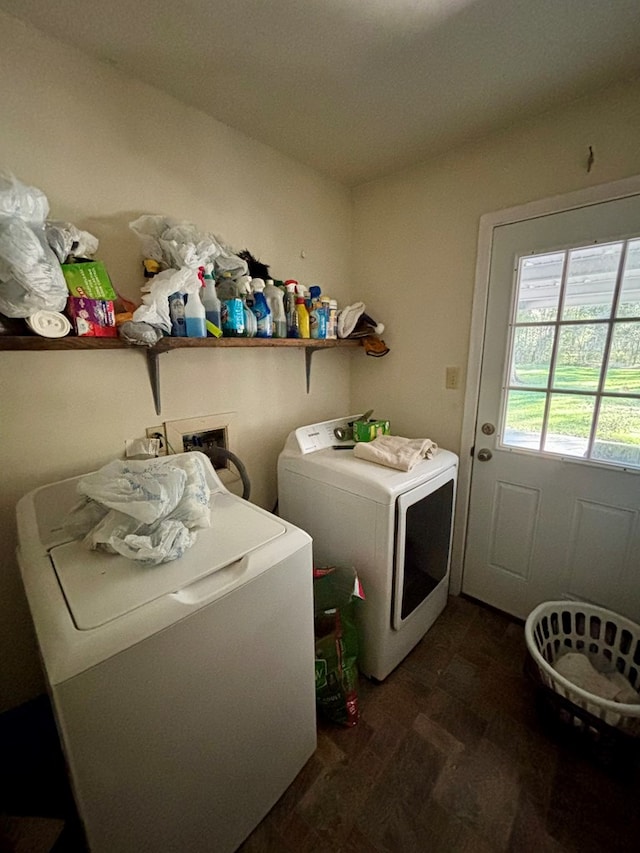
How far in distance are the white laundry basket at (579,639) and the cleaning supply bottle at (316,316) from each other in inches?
60.9

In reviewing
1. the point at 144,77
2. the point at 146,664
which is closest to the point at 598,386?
the point at 146,664

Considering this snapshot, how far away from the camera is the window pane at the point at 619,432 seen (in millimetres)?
1373

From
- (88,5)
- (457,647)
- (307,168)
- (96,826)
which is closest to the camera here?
(96,826)

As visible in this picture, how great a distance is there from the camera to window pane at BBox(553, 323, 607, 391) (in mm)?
1401

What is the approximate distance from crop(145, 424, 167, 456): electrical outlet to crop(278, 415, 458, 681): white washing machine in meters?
0.52

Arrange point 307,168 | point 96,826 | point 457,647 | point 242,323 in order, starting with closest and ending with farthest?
1. point 96,826
2. point 242,323
3. point 457,647
4. point 307,168

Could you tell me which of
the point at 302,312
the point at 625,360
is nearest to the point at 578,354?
the point at 625,360

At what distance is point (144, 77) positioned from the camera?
3.96 ft

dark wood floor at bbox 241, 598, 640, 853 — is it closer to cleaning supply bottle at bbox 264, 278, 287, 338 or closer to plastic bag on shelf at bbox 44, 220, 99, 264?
cleaning supply bottle at bbox 264, 278, 287, 338

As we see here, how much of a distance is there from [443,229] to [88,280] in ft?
5.24

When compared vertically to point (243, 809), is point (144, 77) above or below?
above

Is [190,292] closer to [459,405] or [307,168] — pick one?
[307,168]

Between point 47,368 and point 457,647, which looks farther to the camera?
point 457,647

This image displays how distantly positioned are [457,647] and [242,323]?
1798 millimetres
